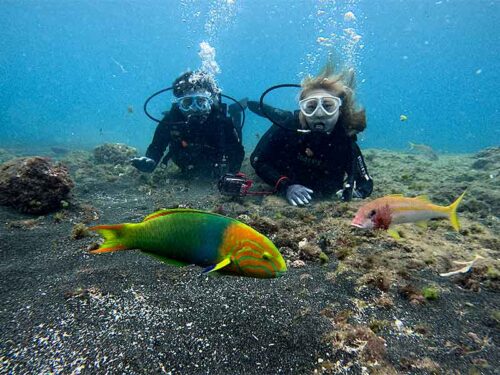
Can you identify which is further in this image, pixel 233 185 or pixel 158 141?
pixel 158 141

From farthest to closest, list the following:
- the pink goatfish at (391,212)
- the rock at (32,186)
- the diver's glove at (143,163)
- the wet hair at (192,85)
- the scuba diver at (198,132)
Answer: the wet hair at (192,85) → the scuba diver at (198,132) → the diver's glove at (143,163) → the rock at (32,186) → the pink goatfish at (391,212)

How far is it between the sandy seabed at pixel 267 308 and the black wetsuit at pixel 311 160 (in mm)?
2520

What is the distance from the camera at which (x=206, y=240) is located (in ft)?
5.29

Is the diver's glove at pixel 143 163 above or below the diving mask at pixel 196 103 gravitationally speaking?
below

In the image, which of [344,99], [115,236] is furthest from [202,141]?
[115,236]

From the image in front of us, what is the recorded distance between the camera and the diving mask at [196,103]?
29.8 feet

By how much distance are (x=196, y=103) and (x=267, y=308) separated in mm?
7827

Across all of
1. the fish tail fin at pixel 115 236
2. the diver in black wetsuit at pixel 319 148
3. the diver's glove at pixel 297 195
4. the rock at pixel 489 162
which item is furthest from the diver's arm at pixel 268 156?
the rock at pixel 489 162

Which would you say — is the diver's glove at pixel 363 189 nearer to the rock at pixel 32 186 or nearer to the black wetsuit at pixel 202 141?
the black wetsuit at pixel 202 141

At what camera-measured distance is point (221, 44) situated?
6644 inches

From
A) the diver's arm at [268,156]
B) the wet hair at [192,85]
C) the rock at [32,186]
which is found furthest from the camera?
the wet hair at [192,85]

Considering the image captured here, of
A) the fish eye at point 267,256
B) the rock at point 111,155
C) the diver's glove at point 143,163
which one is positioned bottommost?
the rock at point 111,155

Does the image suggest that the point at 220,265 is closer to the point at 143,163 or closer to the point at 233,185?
the point at 233,185

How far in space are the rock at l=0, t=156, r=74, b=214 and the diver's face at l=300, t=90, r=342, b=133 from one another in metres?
→ 5.60
